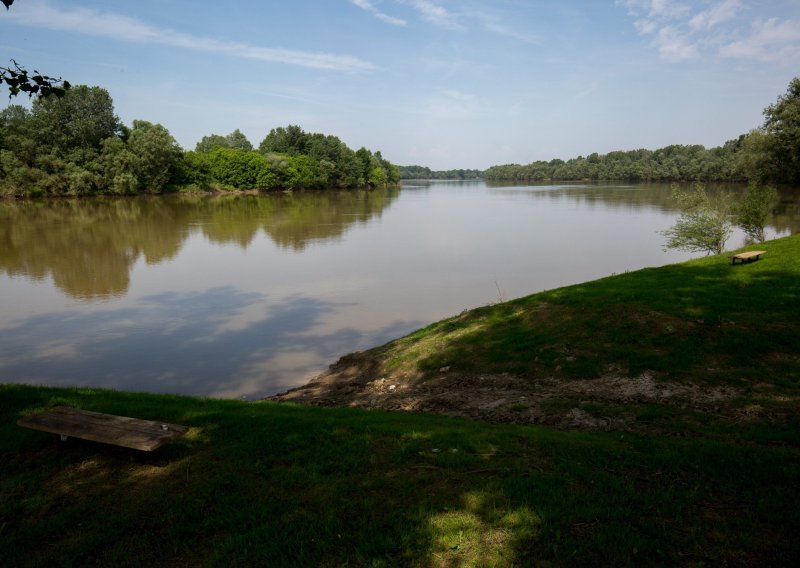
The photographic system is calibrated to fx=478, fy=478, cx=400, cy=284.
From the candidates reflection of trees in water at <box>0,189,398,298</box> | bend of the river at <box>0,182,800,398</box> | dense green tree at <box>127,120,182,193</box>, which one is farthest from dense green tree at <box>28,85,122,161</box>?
bend of the river at <box>0,182,800,398</box>

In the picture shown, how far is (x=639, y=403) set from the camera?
8.66m

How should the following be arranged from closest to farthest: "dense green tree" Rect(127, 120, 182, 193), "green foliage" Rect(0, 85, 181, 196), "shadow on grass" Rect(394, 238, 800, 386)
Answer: "shadow on grass" Rect(394, 238, 800, 386)
"green foliage" Rect(0, 85, 181, 196)
"dense green tree" Rect(127, 120, 182, 193)

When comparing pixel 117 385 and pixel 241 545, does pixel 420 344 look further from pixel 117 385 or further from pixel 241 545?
pixel 241 545

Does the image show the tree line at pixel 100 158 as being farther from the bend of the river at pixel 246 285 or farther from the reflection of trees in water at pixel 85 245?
the bend of the river at pixel 246 285

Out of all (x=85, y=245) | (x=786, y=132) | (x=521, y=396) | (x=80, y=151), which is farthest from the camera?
(x=80, y=151)

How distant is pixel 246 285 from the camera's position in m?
25.8

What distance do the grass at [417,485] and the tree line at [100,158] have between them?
301 feet

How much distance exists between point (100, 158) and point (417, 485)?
10154 cm

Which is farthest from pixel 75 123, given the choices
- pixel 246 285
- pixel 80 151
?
pixel 246 285

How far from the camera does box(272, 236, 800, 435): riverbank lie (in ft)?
27.6

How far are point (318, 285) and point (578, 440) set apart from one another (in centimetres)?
1998

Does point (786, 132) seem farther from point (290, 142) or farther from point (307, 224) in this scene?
point (290, 142)

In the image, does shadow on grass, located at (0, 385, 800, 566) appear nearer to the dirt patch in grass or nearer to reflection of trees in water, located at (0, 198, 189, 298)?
the dirt patch in grass

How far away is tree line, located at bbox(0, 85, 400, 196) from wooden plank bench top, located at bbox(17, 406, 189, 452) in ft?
297
